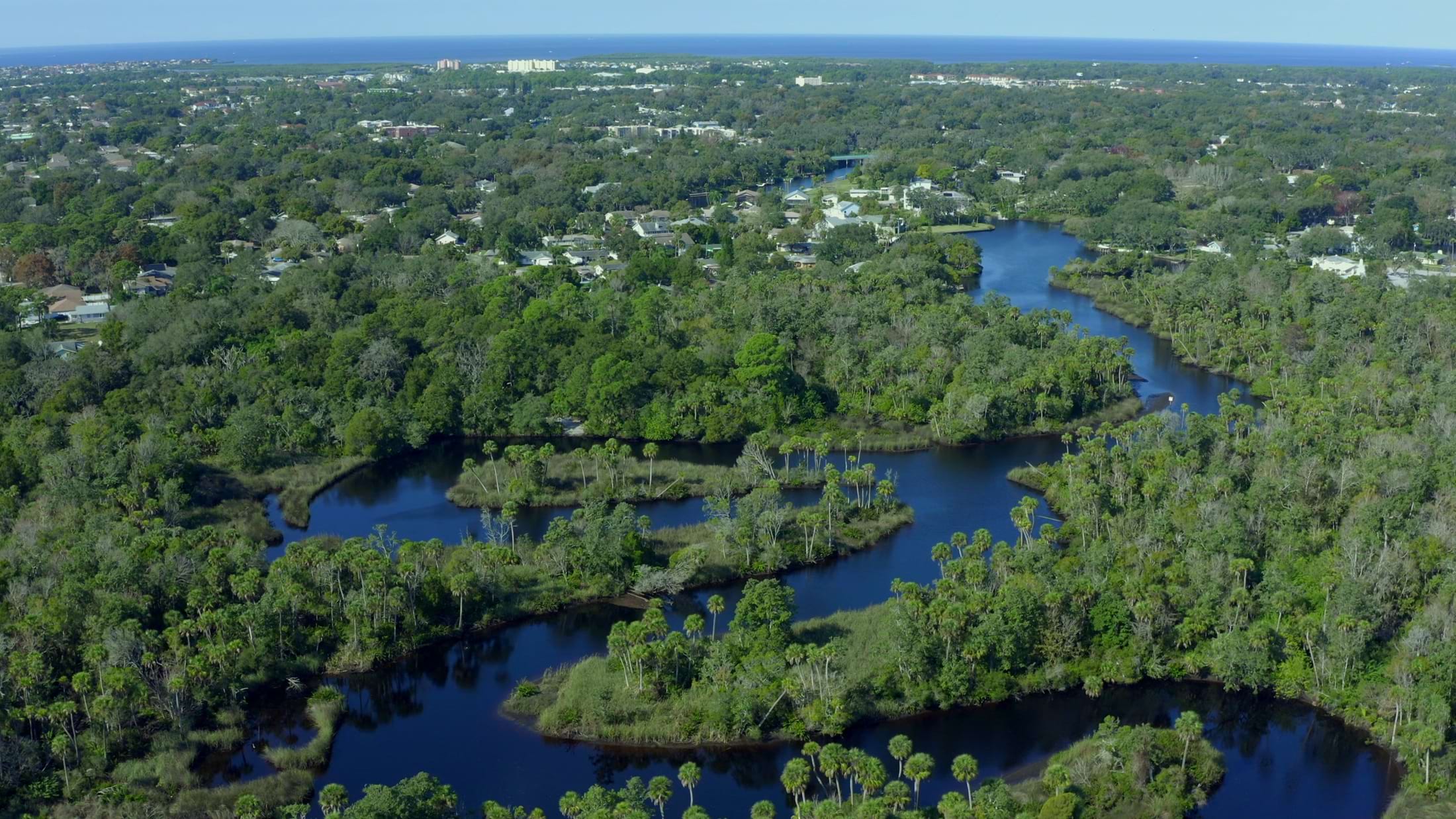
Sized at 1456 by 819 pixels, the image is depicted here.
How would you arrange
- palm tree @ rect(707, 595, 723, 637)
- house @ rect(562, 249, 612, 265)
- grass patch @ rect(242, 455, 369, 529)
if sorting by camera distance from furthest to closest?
house @ rect(562, 249, 612, 265), grass patch @ rect(242, 455, 369, 529), palm tree @ rect(707, 595, 723, 637)

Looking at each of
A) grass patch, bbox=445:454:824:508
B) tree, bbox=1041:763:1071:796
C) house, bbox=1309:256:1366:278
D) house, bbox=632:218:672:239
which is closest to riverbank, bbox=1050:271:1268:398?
house, bbox=1309:256:1366:278

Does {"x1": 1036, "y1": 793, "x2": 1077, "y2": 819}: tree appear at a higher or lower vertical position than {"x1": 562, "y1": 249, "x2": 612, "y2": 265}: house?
lower

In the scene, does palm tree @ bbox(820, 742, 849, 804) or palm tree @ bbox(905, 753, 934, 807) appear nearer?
palm tree @ bbox(905, 753, 934, 807)

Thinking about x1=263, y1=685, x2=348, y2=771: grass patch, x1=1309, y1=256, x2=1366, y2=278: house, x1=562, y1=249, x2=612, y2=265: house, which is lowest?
x1=263, y1=685, x2=348, y2=771: grass patch

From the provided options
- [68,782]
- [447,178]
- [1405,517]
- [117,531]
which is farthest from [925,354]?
[447,178]

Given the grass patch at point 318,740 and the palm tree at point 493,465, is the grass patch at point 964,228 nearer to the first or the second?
the palm tree at point 493,465

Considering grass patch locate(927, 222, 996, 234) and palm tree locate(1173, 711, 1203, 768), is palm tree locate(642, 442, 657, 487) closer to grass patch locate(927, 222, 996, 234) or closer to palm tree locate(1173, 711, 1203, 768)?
palm tree locate(1173, 711, 1203, 768)
